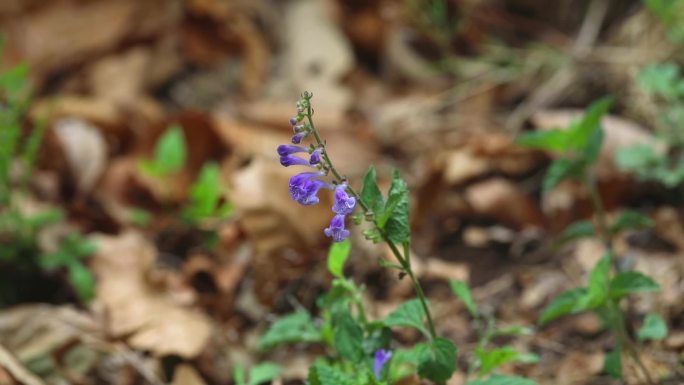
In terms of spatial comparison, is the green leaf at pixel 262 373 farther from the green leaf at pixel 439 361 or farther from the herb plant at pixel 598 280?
the herb plant at pixel 598 280

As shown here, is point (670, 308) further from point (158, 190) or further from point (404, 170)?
point (158, 190)

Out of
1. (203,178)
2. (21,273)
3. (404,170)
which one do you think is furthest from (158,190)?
(404,170)

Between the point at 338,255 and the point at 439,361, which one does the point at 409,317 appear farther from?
the point at 338,255

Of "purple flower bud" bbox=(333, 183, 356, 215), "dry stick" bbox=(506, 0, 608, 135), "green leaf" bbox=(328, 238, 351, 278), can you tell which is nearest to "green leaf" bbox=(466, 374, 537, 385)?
"green leaf" bbox=(328, 238, 351, 278)

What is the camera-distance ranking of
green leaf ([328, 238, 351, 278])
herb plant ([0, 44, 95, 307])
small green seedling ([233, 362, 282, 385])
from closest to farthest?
1. green leaf ([328, 238, 351, 278])
2. small green seedling ([233, 362, 282, 385])
3. herb plant ([0, 44, 95, 307])

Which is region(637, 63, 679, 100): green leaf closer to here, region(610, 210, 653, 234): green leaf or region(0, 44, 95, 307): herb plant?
region(610, 210, 653, 234): green leaf

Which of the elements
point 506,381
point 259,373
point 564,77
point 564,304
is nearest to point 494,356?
point 506,381

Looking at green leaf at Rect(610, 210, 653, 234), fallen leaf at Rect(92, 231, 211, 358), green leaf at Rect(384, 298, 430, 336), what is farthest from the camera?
fallen leaf at Rect(92, 231, 211, 358)
